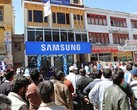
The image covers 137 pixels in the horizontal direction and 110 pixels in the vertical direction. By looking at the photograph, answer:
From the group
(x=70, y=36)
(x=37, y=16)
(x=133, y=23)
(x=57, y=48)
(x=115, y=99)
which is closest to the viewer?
(x=115, y=99)

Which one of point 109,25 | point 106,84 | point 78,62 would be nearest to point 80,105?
point 106,84

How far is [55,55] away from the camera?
26.2 metres

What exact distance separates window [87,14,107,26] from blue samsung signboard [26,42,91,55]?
13.4 ft

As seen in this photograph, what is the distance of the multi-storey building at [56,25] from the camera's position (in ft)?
84.1

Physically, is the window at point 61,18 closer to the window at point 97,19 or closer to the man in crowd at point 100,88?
the window at point 97,19

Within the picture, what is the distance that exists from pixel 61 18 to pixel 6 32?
286 inches

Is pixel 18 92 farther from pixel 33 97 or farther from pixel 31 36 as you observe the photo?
pixel 31 36

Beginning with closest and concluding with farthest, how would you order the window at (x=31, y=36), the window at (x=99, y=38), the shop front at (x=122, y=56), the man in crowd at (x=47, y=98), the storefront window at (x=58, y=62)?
1. the man in crowd at (x=47, y=98)
2. the window at (x=31, y=36)
3. the storefront window at (x=58, y=62)
4. the window at (x=99, y=38)
5. the shop front at (x=122, y=56)

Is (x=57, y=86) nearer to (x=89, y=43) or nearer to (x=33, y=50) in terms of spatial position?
(x=33, y=50)

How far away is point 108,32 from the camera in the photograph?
32688 millimetres

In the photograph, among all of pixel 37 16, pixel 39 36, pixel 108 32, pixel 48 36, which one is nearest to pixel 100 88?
pixel 39 36

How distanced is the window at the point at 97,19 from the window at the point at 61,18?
3411 mm

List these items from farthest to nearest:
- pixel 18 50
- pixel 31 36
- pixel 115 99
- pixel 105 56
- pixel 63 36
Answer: pixel 105 56 < pixel 63 36 < pixel 18 50 < pixel 31 36 < pixel 115 99

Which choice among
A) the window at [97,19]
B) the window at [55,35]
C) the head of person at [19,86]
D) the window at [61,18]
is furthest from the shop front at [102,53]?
the head of person at [19,86]
